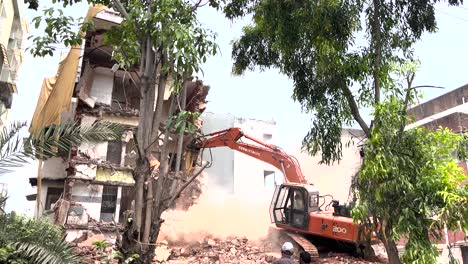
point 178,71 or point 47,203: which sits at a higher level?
point 178,71

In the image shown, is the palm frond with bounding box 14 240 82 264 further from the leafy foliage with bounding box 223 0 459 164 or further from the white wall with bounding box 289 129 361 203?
the white wall with bounding box 289 129 361 203

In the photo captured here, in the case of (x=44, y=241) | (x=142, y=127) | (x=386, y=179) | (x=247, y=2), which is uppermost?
(x=247, y=2)

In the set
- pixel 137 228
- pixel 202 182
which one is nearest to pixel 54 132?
pixel 137 228

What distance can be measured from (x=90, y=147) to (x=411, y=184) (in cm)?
1325

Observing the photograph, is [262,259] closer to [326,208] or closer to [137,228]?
[326,208]

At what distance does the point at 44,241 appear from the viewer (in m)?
5.80

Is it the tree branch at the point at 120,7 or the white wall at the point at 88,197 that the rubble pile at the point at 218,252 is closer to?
the white wall at the point at 88,197

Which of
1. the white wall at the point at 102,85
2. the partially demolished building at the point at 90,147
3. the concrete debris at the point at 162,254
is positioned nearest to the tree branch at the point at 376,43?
the concrete debris at the point at 162,254

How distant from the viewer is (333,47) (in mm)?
9141

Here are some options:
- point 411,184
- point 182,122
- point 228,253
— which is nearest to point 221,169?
point 228,253

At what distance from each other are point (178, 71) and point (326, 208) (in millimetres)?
9934

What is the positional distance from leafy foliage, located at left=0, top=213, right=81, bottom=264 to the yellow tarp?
12.1 m

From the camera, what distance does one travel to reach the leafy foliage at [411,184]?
292 inches

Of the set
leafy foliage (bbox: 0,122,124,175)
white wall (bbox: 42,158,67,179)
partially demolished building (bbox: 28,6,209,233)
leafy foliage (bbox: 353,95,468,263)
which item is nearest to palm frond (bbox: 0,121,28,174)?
leafy foliage (bbox: 0,122,124,175)
